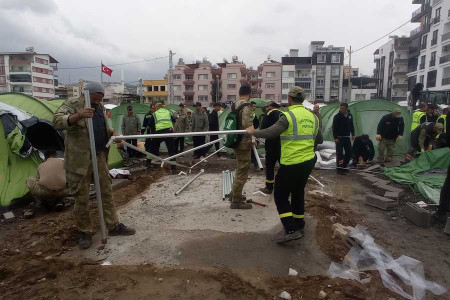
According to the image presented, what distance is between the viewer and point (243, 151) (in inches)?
195

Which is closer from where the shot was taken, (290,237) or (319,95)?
(290,237)

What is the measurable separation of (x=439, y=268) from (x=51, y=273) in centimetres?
420

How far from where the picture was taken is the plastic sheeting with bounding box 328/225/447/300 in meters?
2.87

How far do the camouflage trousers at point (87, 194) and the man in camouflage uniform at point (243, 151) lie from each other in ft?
6.41

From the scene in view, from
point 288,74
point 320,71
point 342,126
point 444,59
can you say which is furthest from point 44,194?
point 320,71

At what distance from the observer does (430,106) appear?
30.9ft

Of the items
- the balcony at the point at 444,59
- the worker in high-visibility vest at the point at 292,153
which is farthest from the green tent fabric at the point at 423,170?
the balcony at the point at 444,59

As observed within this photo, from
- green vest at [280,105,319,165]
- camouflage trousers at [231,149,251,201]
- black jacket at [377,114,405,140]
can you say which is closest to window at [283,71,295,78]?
black jacket at [377,114,405,140]

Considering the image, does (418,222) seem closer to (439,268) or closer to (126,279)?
(439,268)

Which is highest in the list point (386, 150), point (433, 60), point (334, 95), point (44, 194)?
point (433, 60)

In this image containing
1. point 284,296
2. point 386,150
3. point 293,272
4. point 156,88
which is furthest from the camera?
point 156,88

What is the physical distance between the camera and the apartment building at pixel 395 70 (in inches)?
2160

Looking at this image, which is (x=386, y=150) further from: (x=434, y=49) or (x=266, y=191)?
(x=434, y=49)

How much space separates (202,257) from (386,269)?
1.94m
